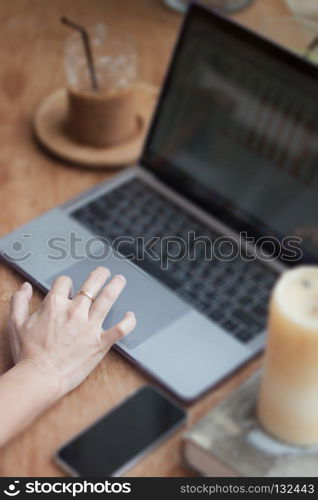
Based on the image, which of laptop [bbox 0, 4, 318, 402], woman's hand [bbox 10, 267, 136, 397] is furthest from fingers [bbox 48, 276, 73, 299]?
laptop [bbox 0, 4, 318, 402]

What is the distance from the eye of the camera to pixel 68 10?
3.41ft

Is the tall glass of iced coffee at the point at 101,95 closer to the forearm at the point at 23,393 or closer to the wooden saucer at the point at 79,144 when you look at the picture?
the wooden saucer at the point at 79,144

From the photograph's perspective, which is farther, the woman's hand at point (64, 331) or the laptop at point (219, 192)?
the laptop at point (219, 192)

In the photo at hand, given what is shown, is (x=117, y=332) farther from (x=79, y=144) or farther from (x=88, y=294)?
(x=79, y=144)

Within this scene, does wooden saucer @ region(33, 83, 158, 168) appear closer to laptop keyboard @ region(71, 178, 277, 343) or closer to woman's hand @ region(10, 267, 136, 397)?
laptop keyboard @ region(71, 178, 277, 343)

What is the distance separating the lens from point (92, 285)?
36cm

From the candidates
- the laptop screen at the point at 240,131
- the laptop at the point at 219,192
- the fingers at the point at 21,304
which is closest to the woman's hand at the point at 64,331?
the fingers at the point at 21,304

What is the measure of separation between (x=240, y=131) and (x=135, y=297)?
1.24ft

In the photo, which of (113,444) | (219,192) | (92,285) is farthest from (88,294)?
(219,192)

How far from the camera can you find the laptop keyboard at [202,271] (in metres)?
0.59

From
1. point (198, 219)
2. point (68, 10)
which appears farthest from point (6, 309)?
point (68, 10)
